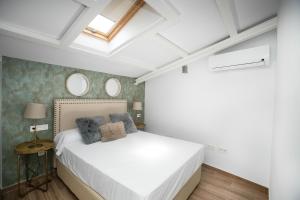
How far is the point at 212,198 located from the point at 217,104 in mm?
1653

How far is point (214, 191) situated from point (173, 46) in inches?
99.4

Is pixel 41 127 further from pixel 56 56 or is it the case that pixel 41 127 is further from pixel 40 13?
pixel 40 13

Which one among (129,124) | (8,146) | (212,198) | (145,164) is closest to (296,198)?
(145,164)

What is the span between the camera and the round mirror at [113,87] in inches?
134

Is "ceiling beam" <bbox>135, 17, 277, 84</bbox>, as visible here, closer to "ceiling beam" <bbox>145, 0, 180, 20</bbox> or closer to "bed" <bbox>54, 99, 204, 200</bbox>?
"ceiling beam" <bbox>145, 0, 180, 20</bbox>

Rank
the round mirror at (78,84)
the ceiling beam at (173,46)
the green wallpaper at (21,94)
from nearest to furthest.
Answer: the green wallpaper at (21,94) → the ceiling beam at (173,46) → the round mirror at (78,84)

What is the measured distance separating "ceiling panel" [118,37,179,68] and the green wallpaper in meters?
1.29

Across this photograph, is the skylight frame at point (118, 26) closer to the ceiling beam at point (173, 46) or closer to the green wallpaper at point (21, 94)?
the ceiling beam at point (173, 46)

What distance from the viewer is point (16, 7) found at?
→ 1354 mm

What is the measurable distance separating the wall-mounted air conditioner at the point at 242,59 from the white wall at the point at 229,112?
142 millimetres

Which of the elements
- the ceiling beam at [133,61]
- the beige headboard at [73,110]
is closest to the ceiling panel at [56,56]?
the ceiling beam at [133,61]

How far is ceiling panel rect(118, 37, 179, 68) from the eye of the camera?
240 centimetres

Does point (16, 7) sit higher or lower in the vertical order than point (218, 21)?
lower

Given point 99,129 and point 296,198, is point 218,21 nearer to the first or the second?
point 296,198
